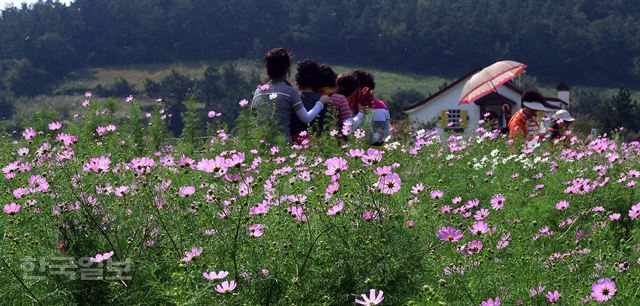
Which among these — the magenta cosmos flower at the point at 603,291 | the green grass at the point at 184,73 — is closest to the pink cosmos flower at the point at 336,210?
the magenta cosmos flower at the point at 603,291

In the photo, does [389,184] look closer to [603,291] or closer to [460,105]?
[603,291]

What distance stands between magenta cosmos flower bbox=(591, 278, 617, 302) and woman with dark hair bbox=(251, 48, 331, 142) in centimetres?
366

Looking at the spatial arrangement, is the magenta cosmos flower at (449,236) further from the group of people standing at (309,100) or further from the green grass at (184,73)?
the green grass at (184,73)

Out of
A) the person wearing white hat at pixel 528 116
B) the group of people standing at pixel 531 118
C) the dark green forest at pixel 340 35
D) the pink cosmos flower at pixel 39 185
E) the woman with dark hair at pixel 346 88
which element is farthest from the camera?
the dark green forest at pixel 340 35

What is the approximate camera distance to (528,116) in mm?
6891

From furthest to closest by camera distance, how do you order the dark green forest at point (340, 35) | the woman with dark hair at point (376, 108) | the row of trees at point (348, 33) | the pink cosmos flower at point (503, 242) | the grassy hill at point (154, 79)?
the row of trees at point (348, 33), the dark green forest at point (340, 35), the grassy hill at point (154, 79), the woman with dark hair at point (376, 108), the pink cosmos flower at point (503, 242)

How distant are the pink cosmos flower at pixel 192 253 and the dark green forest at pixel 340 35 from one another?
330ft

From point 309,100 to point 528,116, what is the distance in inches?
92.6

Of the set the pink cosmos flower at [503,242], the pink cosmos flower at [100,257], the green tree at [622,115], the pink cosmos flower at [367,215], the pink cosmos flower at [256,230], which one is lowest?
→ the green tree at [622,115]

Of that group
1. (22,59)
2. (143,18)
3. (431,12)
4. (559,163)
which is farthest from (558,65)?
(559,163)

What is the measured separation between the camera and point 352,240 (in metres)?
2.37

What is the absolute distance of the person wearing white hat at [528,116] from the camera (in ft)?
22.1

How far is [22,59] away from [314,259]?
356 feet

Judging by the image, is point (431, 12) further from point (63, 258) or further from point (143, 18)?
point (63, 258)
